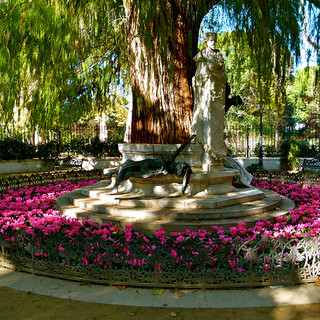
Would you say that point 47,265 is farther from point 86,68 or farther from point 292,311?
point 86,68

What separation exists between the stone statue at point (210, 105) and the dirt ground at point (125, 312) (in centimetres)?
364

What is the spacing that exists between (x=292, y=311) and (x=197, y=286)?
0.92 m

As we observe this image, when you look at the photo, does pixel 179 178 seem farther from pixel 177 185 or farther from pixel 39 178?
pixel 39 178

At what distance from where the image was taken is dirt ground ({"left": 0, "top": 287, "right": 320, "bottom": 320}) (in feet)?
9.82

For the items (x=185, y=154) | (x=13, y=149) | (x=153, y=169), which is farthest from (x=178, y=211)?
(x=13, y=149)

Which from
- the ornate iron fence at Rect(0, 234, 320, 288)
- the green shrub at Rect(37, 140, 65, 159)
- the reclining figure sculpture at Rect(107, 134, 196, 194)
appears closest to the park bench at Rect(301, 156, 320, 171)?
the reclining figure sculpture at Rect(107, 134, 196, 194)

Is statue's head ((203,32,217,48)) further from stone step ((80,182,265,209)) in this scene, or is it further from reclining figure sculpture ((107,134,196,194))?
stone step ((80,182,265,209))

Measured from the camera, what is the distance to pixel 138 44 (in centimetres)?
647

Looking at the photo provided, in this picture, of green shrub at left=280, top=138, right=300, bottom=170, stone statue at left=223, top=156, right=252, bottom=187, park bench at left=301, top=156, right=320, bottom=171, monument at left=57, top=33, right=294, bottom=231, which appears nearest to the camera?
monument at left=57, top=33, right=294, bottom=231

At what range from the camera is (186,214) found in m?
5.33

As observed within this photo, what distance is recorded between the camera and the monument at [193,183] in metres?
5.65

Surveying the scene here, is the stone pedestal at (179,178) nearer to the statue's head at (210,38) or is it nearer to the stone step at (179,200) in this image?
the stone step at (179,200)

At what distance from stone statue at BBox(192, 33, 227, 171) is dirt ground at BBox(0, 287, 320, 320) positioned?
3642mm

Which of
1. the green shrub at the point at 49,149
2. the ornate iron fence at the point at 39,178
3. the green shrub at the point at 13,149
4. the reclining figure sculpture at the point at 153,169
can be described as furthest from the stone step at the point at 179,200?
→ the green shrub at the point at 49,149
